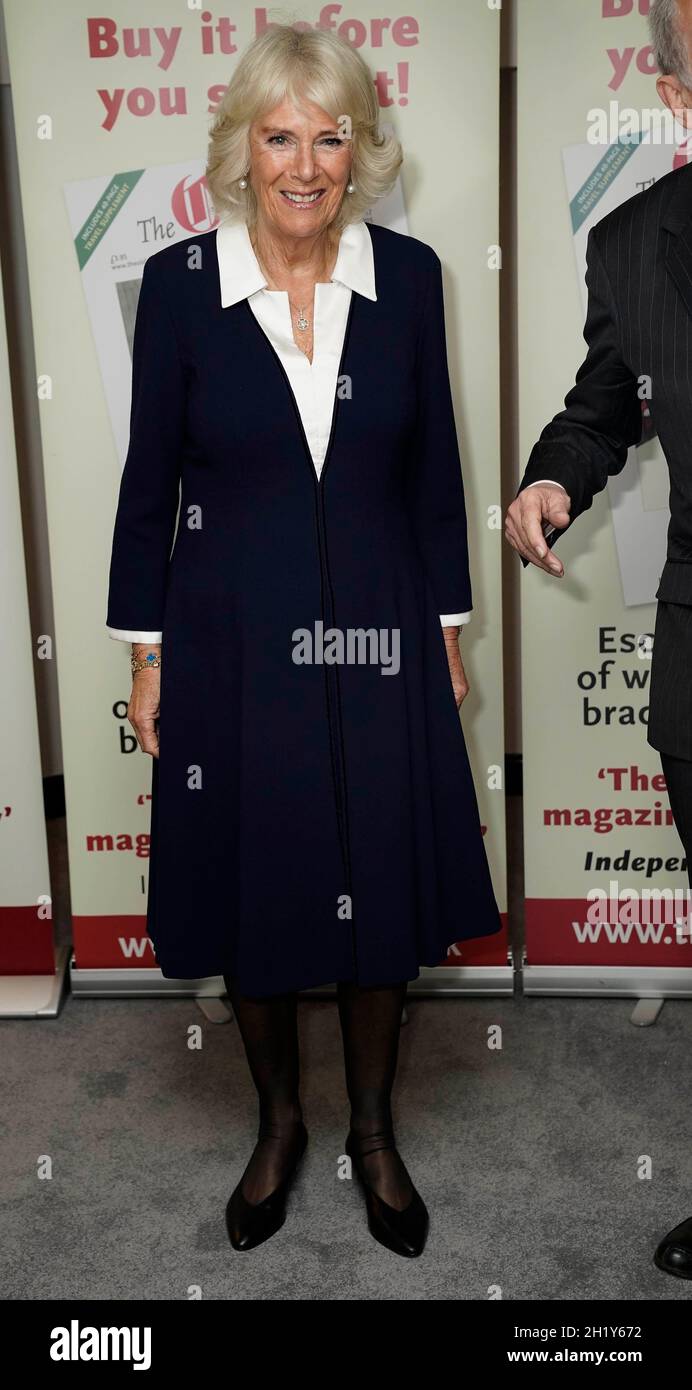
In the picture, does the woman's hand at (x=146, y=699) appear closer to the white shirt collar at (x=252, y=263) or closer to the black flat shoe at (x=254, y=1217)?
the white shirt collar at (x=252, y=263)

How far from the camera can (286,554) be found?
200 centimetres

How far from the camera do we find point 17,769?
117 inches

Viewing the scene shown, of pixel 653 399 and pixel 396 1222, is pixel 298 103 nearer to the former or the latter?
pixel 653 399

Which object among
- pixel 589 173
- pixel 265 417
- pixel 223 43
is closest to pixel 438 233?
pixel 589 173

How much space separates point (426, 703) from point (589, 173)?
116 centimetres

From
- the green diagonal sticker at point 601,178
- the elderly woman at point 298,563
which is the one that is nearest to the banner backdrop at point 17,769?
the elderly woman at point 298,563

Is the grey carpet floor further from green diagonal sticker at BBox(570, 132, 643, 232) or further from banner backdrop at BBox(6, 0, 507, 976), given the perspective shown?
green diagonal sticker at BBox(570, 132, 643, 232)

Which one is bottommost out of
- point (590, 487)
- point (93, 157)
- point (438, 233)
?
point (590, 487)

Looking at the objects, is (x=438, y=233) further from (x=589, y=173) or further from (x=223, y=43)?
(x=223, y=43)

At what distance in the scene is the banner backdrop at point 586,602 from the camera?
8.47ft

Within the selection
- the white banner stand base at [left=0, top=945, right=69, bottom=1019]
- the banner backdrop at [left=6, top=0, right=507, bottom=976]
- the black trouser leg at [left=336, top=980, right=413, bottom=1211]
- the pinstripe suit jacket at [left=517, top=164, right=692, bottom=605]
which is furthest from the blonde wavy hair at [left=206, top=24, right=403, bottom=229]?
the white banner stand base at [left=0, top=945, right=69, bottom=1019]

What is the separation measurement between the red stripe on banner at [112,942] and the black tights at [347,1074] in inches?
31.9

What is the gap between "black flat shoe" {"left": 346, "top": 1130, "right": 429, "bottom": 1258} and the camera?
218 centimetres

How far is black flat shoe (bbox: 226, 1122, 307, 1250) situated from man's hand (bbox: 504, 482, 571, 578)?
1152mm
